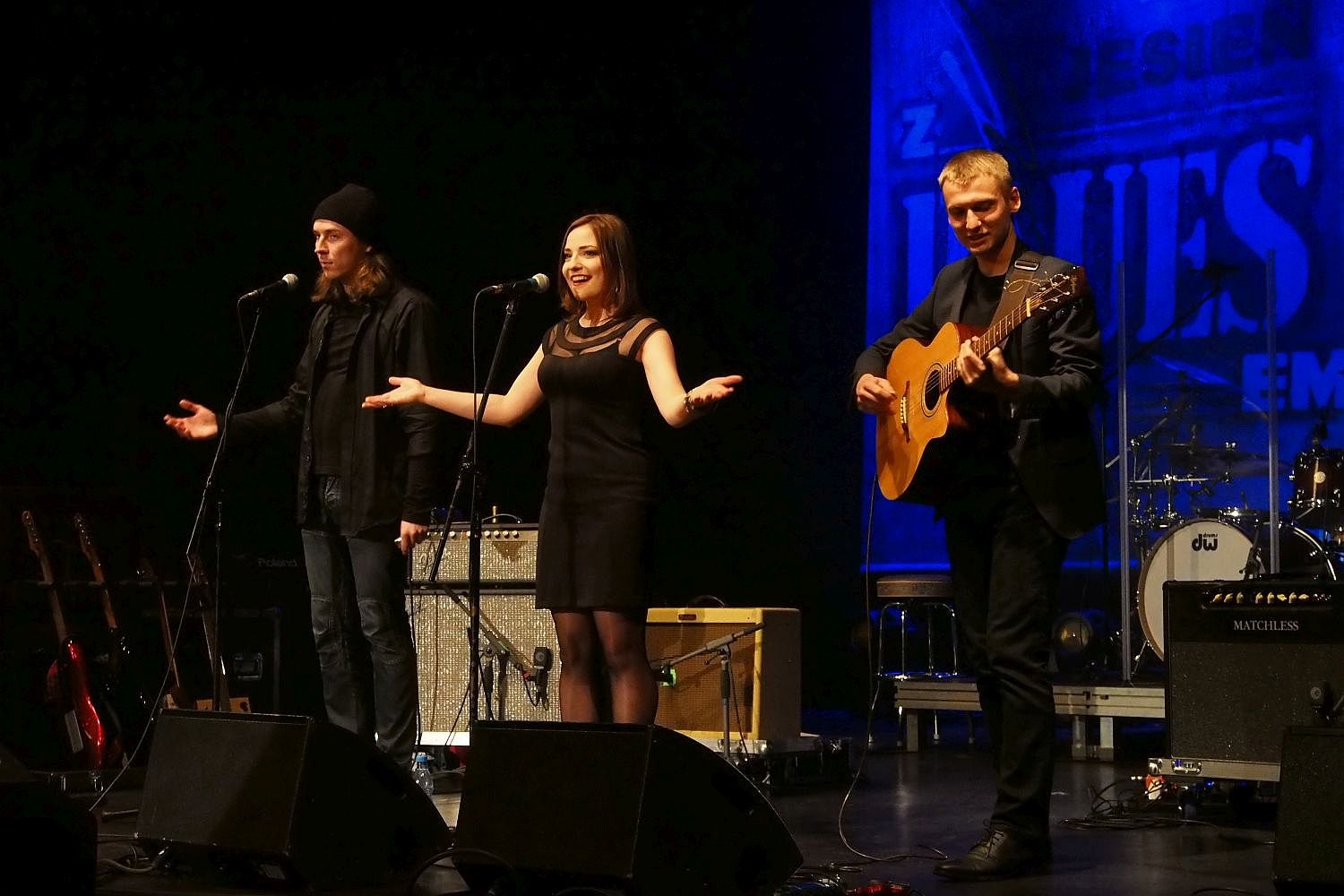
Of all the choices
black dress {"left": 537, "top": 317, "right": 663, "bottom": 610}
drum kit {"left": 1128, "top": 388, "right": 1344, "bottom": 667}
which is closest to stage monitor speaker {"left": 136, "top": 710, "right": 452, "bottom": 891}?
black dress {"left": 537, "top": 317, "right": 663, "bottom": 610}

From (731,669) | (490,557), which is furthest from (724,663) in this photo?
(490,557)

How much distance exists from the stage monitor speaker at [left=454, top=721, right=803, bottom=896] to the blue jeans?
4.61ft

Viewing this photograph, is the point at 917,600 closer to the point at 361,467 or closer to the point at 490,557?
the point at 490,557

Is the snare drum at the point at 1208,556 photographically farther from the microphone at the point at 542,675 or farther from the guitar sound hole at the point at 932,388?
the guitar sound hole at the point at 932,388

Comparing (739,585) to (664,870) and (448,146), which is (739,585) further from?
(664,870)

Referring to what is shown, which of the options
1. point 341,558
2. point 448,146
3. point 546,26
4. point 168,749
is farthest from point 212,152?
point 168,749

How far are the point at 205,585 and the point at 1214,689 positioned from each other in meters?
3.75

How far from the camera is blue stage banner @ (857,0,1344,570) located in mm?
8141

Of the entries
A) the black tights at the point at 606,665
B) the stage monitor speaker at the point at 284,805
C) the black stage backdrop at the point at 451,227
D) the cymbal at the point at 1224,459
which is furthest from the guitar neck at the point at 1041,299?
the cymbal at the point at 1224,459

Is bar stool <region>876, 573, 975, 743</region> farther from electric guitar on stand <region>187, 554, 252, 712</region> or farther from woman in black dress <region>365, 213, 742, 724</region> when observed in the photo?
woman in black dress <region>365, 213, 742, 724</region>

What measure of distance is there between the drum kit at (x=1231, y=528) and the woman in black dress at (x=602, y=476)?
3.66 m

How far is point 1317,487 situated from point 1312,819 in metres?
4.73

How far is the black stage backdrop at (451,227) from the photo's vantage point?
6.04m

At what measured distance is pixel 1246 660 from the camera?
4500mm
